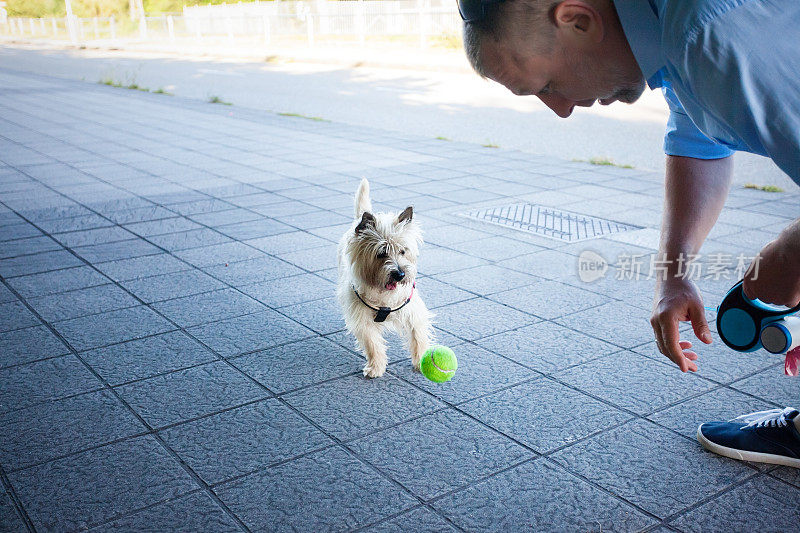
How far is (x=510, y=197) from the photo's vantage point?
24.5 ft

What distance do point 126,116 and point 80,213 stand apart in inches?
308

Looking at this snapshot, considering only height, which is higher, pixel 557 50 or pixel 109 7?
pixel 109 7

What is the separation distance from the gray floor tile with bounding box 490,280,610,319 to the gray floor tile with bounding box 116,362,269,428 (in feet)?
6.07

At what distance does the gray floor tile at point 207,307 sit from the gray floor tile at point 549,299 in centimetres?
164

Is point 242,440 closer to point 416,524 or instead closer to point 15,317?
point 416,524

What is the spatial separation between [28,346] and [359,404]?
78.2 inches

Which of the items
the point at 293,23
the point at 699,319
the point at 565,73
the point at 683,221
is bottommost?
the point at 699,319

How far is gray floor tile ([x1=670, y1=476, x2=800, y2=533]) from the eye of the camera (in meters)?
2.44

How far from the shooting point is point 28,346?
3.98 meters

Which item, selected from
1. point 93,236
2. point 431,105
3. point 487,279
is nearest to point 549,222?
point 487,279

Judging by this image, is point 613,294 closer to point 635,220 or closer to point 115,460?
point 635,220

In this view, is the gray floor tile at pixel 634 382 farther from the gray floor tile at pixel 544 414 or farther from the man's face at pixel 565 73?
the man's face at pixel 565 73

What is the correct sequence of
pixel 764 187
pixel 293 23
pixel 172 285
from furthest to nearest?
pixel 293 23
pixel 764 187
pixel 172 285

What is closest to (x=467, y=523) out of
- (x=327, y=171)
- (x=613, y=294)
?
(x=613, y=294)
